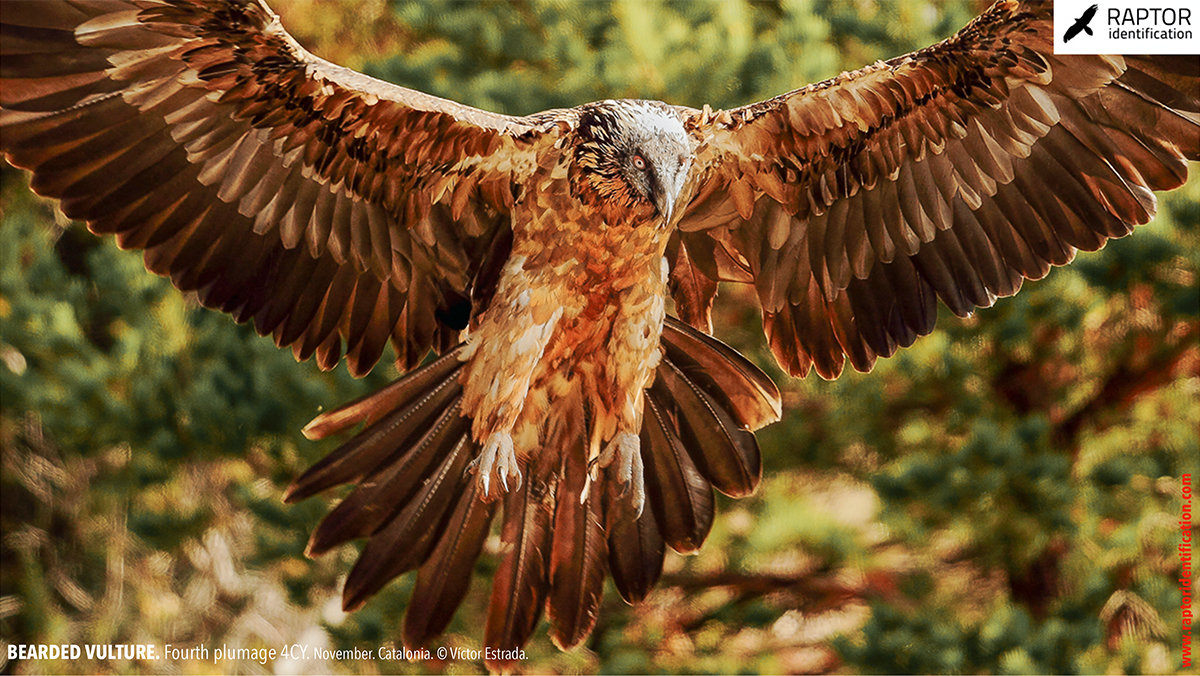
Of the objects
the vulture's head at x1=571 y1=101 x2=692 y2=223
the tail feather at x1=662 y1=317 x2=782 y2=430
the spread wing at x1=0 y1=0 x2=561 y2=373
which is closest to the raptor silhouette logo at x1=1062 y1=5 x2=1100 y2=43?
the vulture's head at x1=571 y1=101 x2=692 y2=223

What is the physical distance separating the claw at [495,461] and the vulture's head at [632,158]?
0.52 meters

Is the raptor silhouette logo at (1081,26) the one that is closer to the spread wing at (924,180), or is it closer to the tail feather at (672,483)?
the spread wing at (924,180)

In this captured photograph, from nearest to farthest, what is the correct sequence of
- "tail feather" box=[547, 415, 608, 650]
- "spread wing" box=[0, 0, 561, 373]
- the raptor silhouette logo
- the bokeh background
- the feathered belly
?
1. "spread wing" box=[0, 0, 561, 373]
2. the raptor silhouette logo
3. the feathered belly
4. "tail feather" box=[547, 415, 608, 650]
5. the bokeh background

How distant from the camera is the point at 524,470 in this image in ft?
7.77

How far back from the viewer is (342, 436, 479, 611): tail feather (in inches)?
83.6

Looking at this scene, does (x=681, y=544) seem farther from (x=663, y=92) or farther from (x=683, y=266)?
(x=663, y=92)

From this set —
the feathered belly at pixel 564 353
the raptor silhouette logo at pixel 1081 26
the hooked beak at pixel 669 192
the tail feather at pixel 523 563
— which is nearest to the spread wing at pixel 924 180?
the raptor silhouette logo at pixel 1081 26

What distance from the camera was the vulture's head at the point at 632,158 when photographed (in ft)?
6.33

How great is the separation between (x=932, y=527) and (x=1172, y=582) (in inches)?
35.4

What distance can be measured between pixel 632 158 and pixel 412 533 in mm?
883

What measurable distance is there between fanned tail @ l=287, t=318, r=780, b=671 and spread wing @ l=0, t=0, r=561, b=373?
233mm

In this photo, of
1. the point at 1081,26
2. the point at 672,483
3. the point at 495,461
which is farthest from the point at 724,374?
the point at 1081,26

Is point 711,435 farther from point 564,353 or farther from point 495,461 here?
point 495,461

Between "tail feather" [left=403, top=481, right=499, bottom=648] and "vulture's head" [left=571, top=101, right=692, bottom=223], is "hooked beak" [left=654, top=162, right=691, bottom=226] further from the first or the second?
"tail feather" [left=403, top=481, right=499, bottom=648]
